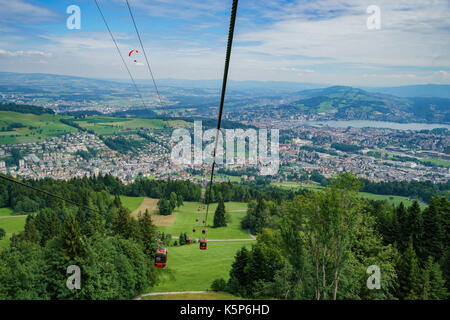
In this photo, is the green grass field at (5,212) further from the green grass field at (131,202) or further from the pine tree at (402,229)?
the pine tree at (402,229)

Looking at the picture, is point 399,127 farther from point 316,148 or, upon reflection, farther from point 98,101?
point 98,101

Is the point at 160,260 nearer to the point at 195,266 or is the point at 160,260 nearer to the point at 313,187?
the point at 195,266

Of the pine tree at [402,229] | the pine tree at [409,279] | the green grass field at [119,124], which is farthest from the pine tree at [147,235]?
the green grass field at [119,124]

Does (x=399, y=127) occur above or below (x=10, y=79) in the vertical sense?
below

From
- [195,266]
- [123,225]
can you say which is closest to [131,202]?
[195,266]

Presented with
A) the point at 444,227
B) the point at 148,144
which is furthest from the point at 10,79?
the point at 444,227

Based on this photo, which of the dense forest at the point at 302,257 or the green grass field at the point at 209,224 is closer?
the dense forest at the point at 302,257

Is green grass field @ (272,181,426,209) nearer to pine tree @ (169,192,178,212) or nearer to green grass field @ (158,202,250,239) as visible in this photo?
green grass field @ (158,202,250,239)
